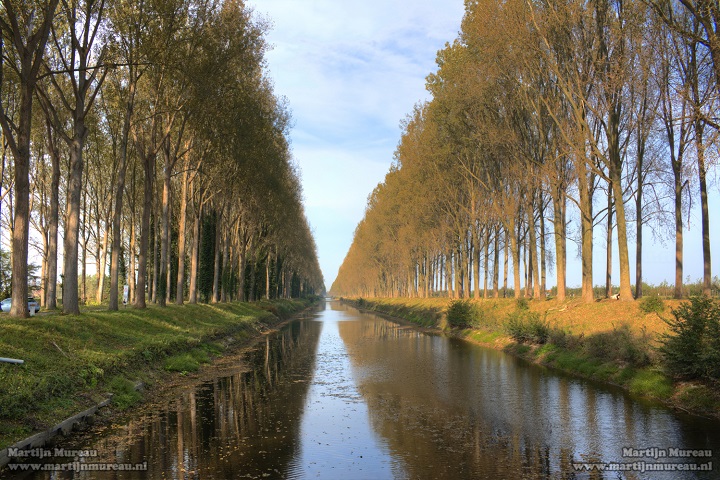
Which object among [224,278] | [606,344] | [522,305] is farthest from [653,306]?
[224,278]

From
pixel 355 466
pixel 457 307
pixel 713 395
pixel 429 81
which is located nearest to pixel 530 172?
pixel 457 307

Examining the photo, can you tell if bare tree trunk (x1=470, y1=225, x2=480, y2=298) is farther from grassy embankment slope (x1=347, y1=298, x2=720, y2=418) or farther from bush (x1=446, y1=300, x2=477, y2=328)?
grassy embankment slope (x1=347, y1=298, x2=720, y2=418)

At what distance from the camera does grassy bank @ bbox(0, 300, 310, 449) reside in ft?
33.3

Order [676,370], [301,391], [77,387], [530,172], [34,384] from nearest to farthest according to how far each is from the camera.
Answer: [34,384] < [77,387] < [676,370] < [301,391] < [530,172]

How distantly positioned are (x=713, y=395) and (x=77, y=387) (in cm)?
1626

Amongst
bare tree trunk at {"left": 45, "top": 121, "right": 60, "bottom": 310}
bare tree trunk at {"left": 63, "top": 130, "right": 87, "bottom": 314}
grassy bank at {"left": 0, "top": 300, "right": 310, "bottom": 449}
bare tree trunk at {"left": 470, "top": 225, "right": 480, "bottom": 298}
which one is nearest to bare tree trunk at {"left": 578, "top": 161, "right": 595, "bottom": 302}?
bare tree trunk at {"left": 470, "top": 225, "right": 480, "bottom": 298}

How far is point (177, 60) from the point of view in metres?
24.5

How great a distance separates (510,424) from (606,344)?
9.40 metres

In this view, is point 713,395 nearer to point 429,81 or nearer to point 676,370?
point 676,370

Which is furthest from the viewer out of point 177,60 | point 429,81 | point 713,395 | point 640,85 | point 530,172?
point 429,81

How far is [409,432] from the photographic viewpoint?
11.4 metres

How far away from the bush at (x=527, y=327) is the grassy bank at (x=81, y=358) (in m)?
15.8

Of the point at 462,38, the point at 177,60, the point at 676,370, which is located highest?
the point at 462,38

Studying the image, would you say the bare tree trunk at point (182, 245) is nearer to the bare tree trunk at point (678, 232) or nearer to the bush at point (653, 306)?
the bush at point (653, 306)
